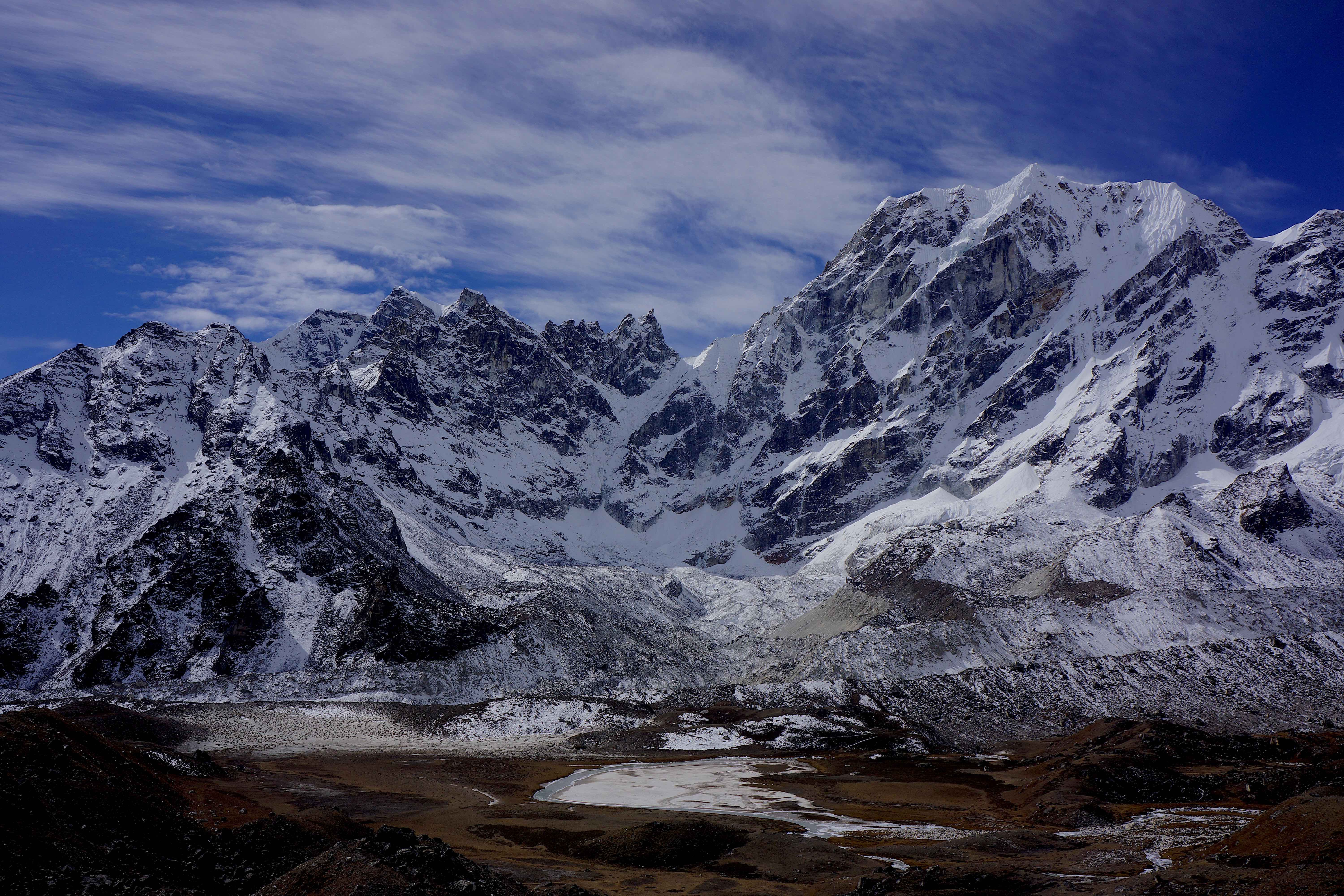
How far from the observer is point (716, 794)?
225 feet

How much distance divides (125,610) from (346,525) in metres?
38.1

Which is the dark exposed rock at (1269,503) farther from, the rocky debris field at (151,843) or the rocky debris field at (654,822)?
the rocky debris field at (151,843)

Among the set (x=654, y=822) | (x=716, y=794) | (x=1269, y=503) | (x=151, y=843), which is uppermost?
(x=1269, y=503)

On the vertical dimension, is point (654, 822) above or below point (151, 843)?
below

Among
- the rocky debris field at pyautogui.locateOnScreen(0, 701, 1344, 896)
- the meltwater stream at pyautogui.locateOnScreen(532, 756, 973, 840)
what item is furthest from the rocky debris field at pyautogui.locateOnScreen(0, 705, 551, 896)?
the meltwater stream at pyautogui.locateOnScreen(532, 756, 973, 840)

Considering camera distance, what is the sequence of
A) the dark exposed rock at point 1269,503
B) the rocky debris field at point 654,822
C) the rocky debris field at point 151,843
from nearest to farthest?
the rocky debris field at point 151,843 → the rocky debris field at point 654,822 → the dark exposed rock at point 1269,503

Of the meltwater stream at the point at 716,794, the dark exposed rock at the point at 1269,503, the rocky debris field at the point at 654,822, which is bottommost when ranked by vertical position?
the meltwater stream at the point at 716,794

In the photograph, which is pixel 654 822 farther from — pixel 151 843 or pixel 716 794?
pixel 151 843

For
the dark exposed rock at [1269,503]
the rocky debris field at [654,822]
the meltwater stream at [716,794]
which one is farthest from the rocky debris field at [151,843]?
the dark exposed rock at [1269,503]

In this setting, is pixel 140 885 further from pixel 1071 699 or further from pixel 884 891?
pixel 1071 699

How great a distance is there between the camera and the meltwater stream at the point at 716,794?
55.4 meters

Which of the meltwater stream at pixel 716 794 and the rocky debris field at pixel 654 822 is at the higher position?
the rocky debris field at pixel 654 822

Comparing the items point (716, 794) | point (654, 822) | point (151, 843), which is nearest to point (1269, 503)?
point (716, 794)

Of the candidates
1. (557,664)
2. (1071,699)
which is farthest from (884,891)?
(557,664)
